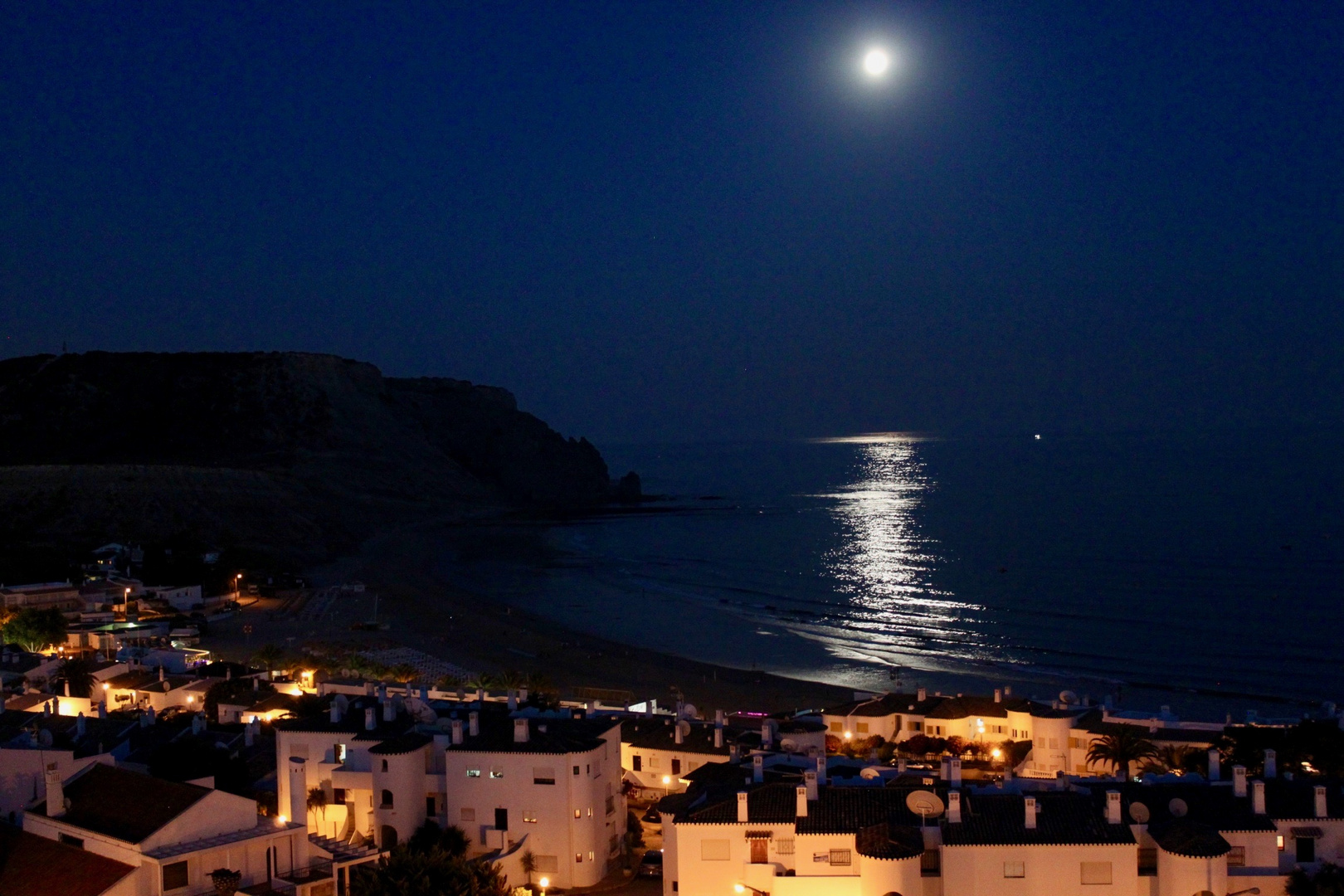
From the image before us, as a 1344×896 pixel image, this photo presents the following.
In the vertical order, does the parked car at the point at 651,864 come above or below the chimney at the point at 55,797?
below

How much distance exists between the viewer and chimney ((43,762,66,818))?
1781cm

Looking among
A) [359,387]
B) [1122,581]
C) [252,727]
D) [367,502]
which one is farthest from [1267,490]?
[252,727]

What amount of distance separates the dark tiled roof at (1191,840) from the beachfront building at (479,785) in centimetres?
1007

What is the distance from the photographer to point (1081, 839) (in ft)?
56.8

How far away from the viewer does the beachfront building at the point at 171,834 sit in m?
16.2

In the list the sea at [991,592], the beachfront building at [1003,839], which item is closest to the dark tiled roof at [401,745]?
the beachfront building at [1003,839]

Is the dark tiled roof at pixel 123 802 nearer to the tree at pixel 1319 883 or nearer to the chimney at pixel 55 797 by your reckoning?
the chimney at pixel 55 797

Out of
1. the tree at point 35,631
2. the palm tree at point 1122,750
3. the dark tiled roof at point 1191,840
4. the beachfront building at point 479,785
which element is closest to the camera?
the dark tiled roof at point 1191,840

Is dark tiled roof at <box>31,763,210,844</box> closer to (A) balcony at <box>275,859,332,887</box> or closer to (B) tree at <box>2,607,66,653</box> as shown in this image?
(A) balcony at <box>275,859,332,887</box>

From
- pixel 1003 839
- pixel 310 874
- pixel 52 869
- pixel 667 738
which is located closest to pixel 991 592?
pixel 667 738

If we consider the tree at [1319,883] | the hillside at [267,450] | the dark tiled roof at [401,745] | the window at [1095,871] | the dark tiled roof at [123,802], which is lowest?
the tree at [1319,883]

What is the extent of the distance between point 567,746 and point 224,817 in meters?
6.76

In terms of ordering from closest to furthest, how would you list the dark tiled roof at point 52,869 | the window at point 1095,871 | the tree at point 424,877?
the dark tiled roof at point 52,869, the tree at point 424,877, the window at point 1095,871

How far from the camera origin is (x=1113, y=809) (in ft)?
58.2
